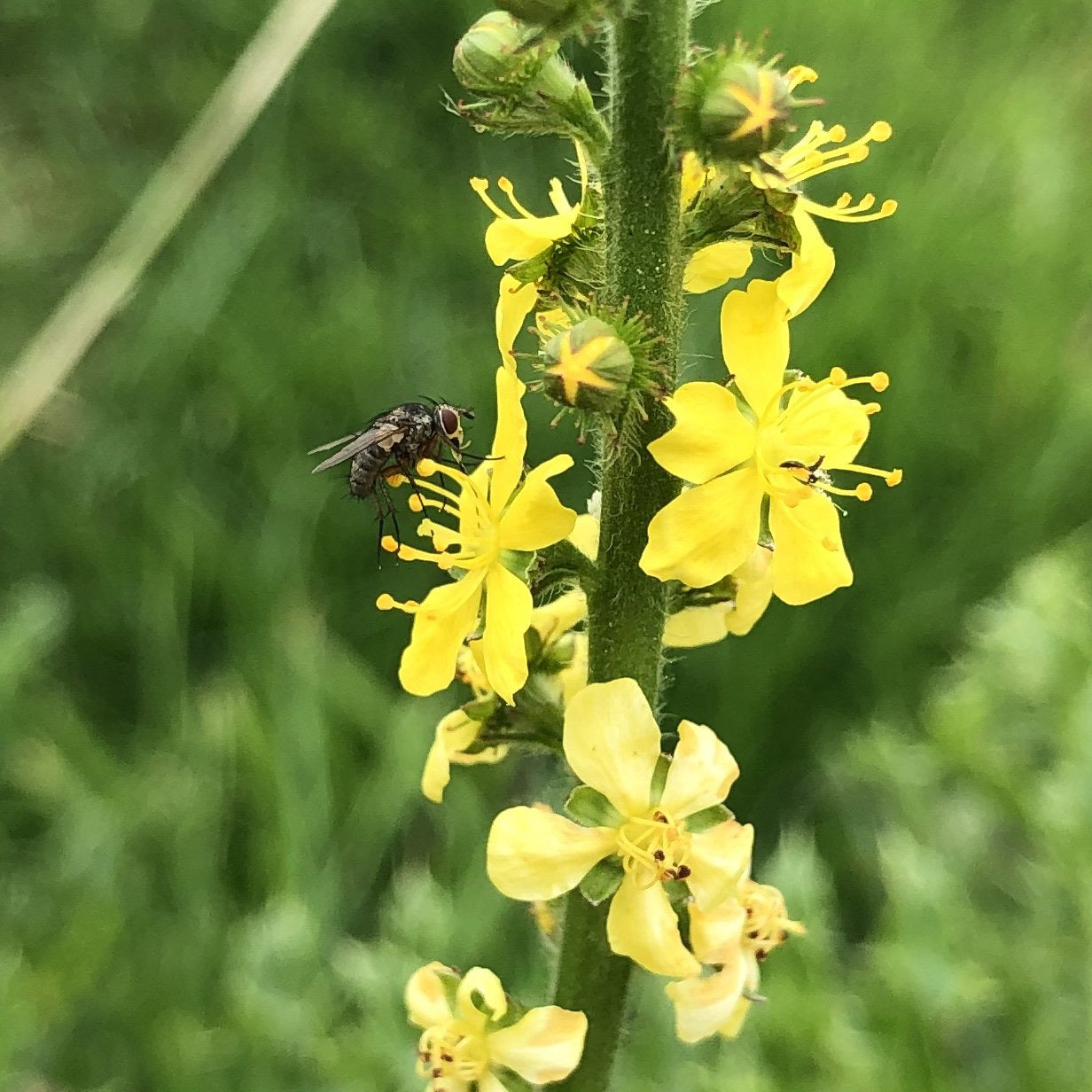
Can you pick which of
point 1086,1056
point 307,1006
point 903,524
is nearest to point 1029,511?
point 903,524

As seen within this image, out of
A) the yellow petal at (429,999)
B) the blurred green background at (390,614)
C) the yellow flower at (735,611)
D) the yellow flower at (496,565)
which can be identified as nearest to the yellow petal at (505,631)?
the yellow flower at (496,565)

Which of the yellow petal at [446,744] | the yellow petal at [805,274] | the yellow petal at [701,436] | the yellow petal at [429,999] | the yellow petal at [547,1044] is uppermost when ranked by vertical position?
the yellow petal at [805,274]

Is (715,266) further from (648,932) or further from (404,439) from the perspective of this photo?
(648,932)

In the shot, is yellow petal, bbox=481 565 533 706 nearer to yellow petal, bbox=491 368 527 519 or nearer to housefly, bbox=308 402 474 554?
yellow petal, bbox=491 368 527 519

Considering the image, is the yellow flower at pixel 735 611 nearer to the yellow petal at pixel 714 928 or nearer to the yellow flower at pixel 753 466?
the yellow flower at pixel 753 466

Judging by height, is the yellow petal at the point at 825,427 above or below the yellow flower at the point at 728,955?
above
